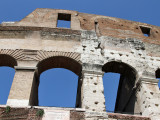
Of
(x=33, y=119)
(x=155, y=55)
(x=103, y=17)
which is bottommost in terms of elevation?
(x=33, y=119)

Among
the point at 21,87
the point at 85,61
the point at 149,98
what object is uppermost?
the point at 85,61

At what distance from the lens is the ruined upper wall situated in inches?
440

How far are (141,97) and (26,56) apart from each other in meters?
5.13

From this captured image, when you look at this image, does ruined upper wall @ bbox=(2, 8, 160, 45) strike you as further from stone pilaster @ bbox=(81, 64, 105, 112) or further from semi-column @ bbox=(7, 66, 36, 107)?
semi-column @ bbox=(7, 66, 36, 107)

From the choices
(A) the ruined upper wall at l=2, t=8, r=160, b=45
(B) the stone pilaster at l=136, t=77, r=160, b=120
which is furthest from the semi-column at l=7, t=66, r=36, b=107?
(B) the stone pilaster at l=136, t=77, r=160, b=120

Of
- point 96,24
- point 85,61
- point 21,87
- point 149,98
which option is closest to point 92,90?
point 85,61

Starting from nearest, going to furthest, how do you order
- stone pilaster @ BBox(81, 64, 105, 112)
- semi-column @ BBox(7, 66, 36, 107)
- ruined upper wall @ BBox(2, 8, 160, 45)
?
1. semi-column @ BBox(7, 66, 36, 107)
2. stone pilaster @ BBox(81, 64, 105, 112)
3. ruined upper wall @ BBox(2, 8, 160, 45)

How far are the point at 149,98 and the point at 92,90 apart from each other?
230 cm

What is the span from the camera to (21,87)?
758 centimetres

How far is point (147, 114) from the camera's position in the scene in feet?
25.4

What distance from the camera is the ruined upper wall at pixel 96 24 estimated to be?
11.2 m

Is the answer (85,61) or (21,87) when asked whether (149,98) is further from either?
(21,87)

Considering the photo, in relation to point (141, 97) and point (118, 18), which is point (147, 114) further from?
point (118, 18)

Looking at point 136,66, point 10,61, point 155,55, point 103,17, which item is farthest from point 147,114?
point 103,17
